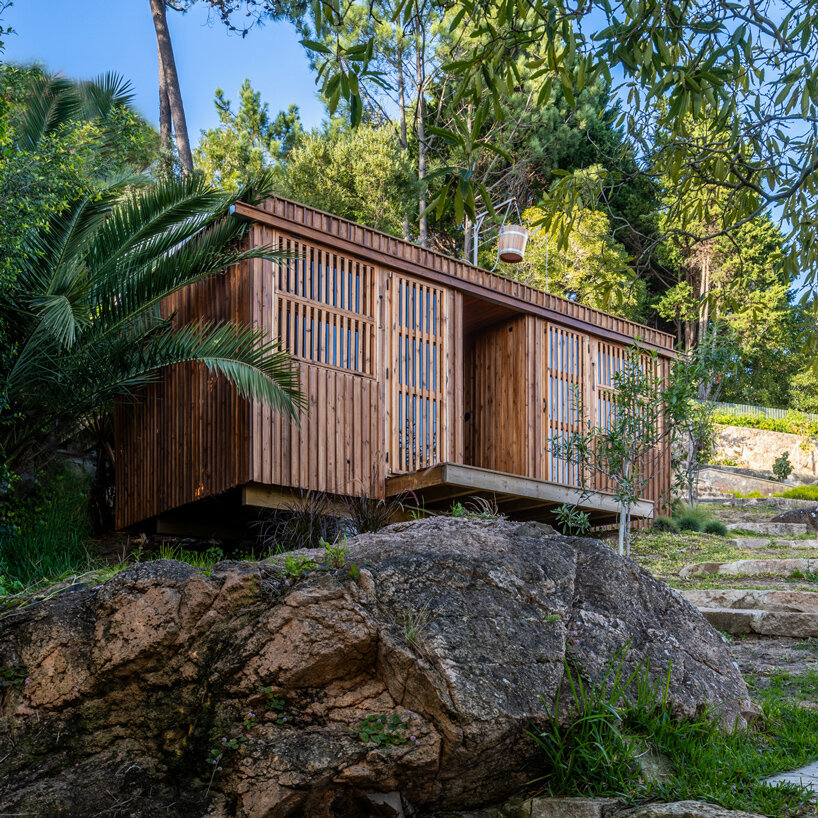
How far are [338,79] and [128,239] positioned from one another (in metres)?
7.59

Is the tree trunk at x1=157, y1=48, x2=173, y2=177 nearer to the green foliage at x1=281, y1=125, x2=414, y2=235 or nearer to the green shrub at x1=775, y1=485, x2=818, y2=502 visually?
the green foliage at x1=281, y1=125, x2=414, y2=235

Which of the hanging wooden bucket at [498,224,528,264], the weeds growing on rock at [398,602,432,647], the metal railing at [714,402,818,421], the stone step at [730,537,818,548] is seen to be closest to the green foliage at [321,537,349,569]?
the weeds growing on rock at [398,602,432,647]

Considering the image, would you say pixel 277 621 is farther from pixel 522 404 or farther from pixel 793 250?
pixel 522 404

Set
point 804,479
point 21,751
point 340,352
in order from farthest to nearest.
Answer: point 804,479 < point 340,352 < point 21,751

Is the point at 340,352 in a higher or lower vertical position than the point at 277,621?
higher

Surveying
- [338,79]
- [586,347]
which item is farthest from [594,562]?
[586,347]

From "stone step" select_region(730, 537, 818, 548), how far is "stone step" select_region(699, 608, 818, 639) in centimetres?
710

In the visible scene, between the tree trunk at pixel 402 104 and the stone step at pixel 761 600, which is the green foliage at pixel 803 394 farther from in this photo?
the stone step at pixel 761 600

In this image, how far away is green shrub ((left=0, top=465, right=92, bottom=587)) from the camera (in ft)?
27.2

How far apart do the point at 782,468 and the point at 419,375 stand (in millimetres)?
20179

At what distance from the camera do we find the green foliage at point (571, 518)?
31.8ft

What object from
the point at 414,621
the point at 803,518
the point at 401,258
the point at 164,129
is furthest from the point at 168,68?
the point at 414,621

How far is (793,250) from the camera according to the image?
5.41 metres

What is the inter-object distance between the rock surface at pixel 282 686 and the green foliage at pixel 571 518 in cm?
450
